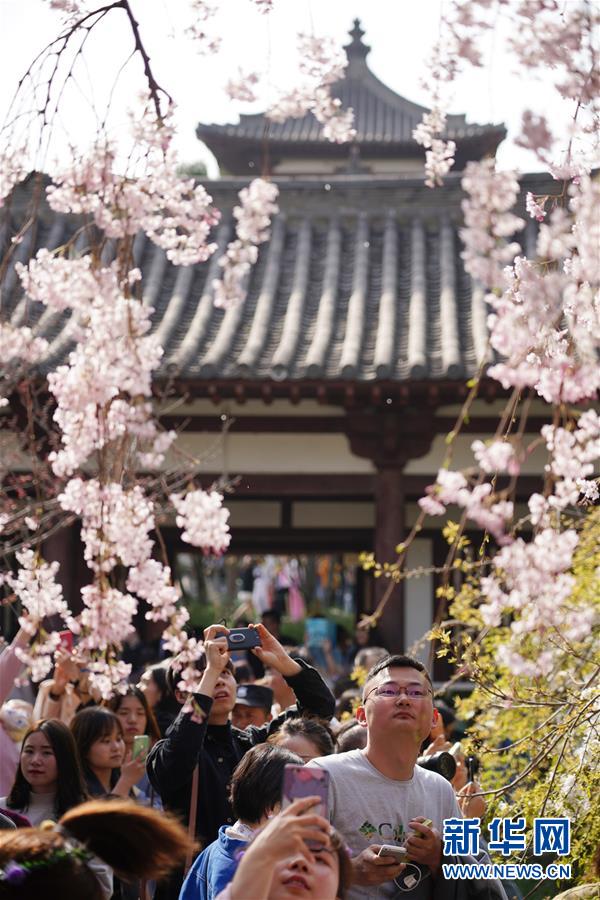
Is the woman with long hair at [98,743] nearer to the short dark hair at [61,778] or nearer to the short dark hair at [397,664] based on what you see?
the short dark hair at [61,778]

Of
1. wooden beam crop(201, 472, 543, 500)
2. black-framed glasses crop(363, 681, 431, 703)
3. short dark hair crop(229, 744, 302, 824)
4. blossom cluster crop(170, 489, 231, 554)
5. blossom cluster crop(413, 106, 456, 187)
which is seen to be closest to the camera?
short dark hair crop(229, 744, 302, 824)

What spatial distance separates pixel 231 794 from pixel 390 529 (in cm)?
682

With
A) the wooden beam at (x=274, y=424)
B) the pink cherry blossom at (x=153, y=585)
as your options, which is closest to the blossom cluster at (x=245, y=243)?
the pink cherry blossom at (x=153, y=585)

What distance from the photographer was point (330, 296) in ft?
39.0

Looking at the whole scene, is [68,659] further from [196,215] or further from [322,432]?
[322,432]

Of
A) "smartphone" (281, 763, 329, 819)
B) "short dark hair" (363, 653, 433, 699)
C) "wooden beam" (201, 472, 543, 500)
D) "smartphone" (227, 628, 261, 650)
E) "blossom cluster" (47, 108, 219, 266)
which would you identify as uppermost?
"blossom cluster" (47, 108, 219, 266)

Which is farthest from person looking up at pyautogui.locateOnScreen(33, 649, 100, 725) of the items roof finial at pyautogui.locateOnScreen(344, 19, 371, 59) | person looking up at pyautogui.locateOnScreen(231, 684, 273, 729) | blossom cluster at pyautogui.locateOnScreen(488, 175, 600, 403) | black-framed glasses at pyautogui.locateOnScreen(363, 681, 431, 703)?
roof finial at pyautogui.locateOnScreen(344, 19, 371, 59)

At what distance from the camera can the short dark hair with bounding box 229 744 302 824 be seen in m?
3.31

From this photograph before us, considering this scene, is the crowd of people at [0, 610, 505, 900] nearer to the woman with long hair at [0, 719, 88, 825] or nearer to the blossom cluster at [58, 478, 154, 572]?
→ the woman with long hair at [0, 719, 88, 825]

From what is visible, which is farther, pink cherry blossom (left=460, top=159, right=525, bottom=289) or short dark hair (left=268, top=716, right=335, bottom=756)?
short dark hair (left=268, top=716, right=335, bottom=756)

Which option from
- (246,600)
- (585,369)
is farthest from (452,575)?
(246,600)

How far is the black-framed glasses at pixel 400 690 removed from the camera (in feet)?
11.5

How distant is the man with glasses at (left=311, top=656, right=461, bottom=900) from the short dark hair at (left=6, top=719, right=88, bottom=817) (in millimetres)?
1202

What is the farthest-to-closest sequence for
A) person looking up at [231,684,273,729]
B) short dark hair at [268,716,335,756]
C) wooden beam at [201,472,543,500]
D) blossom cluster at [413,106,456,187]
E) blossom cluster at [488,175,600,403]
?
Result: wooden beam at [201,472,543,500], person looking up at [231,684,273,729], blossom cluster at [413,106,456,187], short dark hair at [268,716,335,756], blossom cluster at [488,175,600,403]
